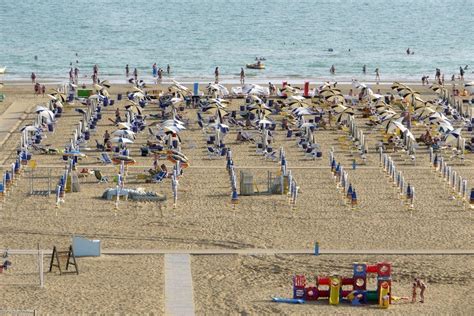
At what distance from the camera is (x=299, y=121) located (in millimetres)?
60875

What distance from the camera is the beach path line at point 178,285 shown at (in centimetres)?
3478

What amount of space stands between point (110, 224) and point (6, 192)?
5319 mm

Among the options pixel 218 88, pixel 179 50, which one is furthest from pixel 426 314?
pixel 179 50

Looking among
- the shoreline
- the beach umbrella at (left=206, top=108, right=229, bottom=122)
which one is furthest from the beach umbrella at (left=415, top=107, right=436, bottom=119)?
the shoreline

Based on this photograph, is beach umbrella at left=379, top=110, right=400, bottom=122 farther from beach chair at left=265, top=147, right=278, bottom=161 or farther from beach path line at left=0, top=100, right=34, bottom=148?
beach path line at left=0, top=100, right=34, bottom=148

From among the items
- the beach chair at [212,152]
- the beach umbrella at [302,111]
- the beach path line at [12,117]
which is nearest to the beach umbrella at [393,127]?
the beach umbrella at [302,111]

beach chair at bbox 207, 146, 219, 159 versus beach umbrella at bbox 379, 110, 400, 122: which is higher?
beach umbrella at bbox 379, 110, 400, 122

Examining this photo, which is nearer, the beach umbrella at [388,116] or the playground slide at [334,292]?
the playground slide at [334,292]

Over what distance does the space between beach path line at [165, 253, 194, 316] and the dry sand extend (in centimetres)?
24

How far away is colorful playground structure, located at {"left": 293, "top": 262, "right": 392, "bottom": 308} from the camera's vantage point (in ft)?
116

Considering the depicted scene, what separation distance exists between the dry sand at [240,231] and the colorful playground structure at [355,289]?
0.42m

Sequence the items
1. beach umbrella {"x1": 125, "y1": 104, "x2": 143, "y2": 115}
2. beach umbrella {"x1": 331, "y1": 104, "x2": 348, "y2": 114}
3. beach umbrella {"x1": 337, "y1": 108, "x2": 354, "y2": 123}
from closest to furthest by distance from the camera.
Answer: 1. beach umbrella {"x1": 337, "y1": 108, "x2": 354, "y2": 123}
2. beach umbrella {"x1": 125, "y1": 104, "x2": 143, "y2": 115}
3. beach umbrella {"x1": 331, "y1": 104, "x2": 348, "y2": 114}

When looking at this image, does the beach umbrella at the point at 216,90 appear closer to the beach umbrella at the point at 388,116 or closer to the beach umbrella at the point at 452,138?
the beach umbrella at the point at 388,116

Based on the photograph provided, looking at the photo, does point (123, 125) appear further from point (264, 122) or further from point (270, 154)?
point (270, 154)
